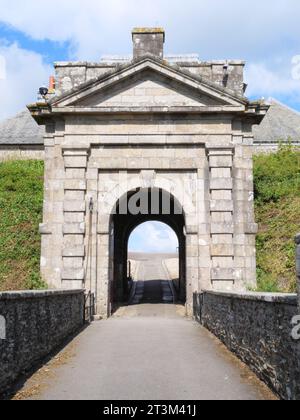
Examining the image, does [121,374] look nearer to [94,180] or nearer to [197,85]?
[94,180]

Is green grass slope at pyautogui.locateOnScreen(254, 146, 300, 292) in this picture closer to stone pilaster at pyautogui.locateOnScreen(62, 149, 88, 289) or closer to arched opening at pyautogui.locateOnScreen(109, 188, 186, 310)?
arched opening at pyautogui.locateOnScreen(109, 188, 186, 310)

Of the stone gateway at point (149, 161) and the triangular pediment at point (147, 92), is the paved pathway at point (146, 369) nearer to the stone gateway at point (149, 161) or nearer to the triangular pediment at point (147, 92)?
the stone gateway at point (149, 161)

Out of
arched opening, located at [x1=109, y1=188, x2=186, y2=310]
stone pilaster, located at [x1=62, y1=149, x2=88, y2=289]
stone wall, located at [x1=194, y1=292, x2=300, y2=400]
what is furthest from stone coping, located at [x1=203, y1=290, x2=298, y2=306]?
arched opening, located at [x1=109, y1=188, x2=186, y2=310]

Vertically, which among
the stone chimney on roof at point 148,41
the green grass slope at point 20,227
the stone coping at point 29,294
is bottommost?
the stone coping at point 29,294

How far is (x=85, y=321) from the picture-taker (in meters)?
12.8

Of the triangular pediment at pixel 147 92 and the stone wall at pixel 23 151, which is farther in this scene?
the stone wall at pixel 23 151

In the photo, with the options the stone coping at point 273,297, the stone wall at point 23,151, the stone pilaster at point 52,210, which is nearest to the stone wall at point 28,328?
the stone coping at point 273,297

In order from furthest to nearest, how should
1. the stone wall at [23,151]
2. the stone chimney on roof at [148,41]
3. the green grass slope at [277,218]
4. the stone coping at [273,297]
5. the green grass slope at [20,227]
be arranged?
the stone wall at [23,151] < the stone chimney on roof at [148,41] < the green grass slope at [20,227] < the green grass slope at [277,218] < the stone coping at [273,297]

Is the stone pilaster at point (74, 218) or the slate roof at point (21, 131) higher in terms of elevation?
Result: the slate roof at point (21, 131)

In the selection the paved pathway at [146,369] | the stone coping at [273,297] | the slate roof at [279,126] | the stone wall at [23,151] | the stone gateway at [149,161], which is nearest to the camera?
the stone coping at [273,297]

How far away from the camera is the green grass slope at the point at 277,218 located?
14008mm

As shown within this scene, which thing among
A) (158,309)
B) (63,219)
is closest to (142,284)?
(158,309)

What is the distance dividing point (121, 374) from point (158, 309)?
32.6ft

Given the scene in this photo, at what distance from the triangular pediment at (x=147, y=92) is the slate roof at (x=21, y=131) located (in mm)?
13209
